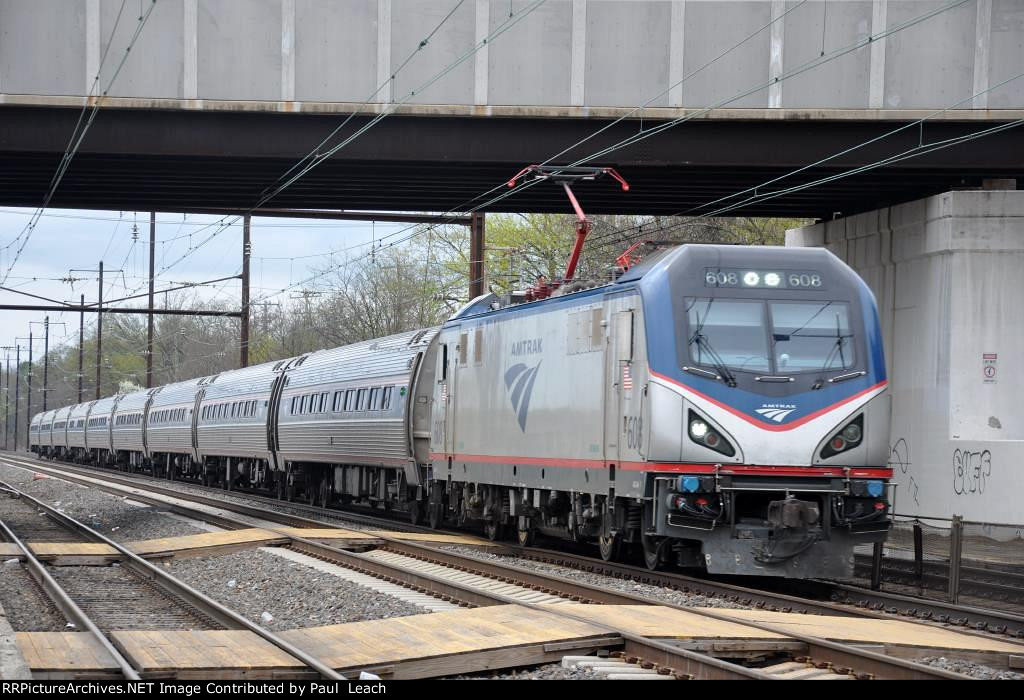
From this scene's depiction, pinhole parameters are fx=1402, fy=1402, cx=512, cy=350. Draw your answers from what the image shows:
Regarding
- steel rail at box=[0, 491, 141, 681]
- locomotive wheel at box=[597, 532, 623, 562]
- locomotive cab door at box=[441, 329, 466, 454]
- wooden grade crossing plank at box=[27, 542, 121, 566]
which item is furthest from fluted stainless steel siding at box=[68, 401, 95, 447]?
locomotive wheel at box=[597, 532, 623, 562]

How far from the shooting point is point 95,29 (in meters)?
20.5

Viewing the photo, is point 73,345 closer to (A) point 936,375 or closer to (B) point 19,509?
(B) point 19,509

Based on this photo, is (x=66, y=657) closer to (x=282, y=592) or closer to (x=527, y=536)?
(x=282, y=592)

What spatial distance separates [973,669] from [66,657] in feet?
19.1

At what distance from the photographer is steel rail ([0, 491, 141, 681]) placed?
8.58 m

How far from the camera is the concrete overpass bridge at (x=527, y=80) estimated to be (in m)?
20.1

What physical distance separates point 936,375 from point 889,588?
676cm

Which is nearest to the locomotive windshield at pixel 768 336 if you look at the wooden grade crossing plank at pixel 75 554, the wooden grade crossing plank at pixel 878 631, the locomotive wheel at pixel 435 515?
the wooden grade crossing plank at pixel 878 631

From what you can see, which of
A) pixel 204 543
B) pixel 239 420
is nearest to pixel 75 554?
pixel 204 543

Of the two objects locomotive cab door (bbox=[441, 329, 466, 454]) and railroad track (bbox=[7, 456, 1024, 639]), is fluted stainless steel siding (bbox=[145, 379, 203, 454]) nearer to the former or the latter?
locomotive cab door (bbox=[441, 329, 466, 454])

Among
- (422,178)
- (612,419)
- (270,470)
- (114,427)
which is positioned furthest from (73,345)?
(612,419)

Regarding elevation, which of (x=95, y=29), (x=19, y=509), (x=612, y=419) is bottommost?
(x=19, y=509)

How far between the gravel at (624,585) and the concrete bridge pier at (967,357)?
6.95m

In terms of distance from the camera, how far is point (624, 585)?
14.2m
